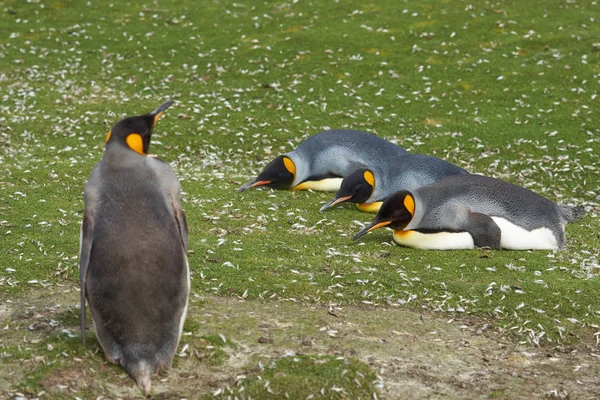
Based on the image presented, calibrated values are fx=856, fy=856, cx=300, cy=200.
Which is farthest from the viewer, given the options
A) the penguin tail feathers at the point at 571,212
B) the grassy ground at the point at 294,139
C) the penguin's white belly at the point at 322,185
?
the penguin's white belly at the point at 322,185

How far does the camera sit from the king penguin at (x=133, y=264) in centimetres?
439

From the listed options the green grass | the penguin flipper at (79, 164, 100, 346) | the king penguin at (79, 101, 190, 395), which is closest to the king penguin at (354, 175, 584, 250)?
the green grass

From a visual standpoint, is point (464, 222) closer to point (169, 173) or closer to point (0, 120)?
point (169, 173)

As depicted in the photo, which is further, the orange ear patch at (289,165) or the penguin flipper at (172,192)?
the orange ear patch at (289,165)

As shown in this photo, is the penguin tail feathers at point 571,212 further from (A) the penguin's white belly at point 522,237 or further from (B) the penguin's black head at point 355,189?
(B) the penguin's black head at point 355,189

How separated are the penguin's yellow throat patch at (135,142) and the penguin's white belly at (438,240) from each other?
3346 millimetres

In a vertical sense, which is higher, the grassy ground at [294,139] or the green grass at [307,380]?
the grassy ground at [294,139]

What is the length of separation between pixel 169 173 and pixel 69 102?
9.21 metres

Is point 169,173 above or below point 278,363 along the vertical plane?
above

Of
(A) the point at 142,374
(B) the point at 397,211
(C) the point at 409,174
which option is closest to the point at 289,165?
(C) the point at 409,174

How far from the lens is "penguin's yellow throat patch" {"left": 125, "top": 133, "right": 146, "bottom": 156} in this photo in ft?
15.3

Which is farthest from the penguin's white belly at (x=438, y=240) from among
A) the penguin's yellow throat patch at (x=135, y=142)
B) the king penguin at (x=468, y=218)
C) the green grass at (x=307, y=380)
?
the penguin's yellow throat patch at (x=135, y=142)

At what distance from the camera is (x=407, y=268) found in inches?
270

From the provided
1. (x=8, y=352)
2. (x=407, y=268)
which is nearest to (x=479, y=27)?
(x=407, y=268)
